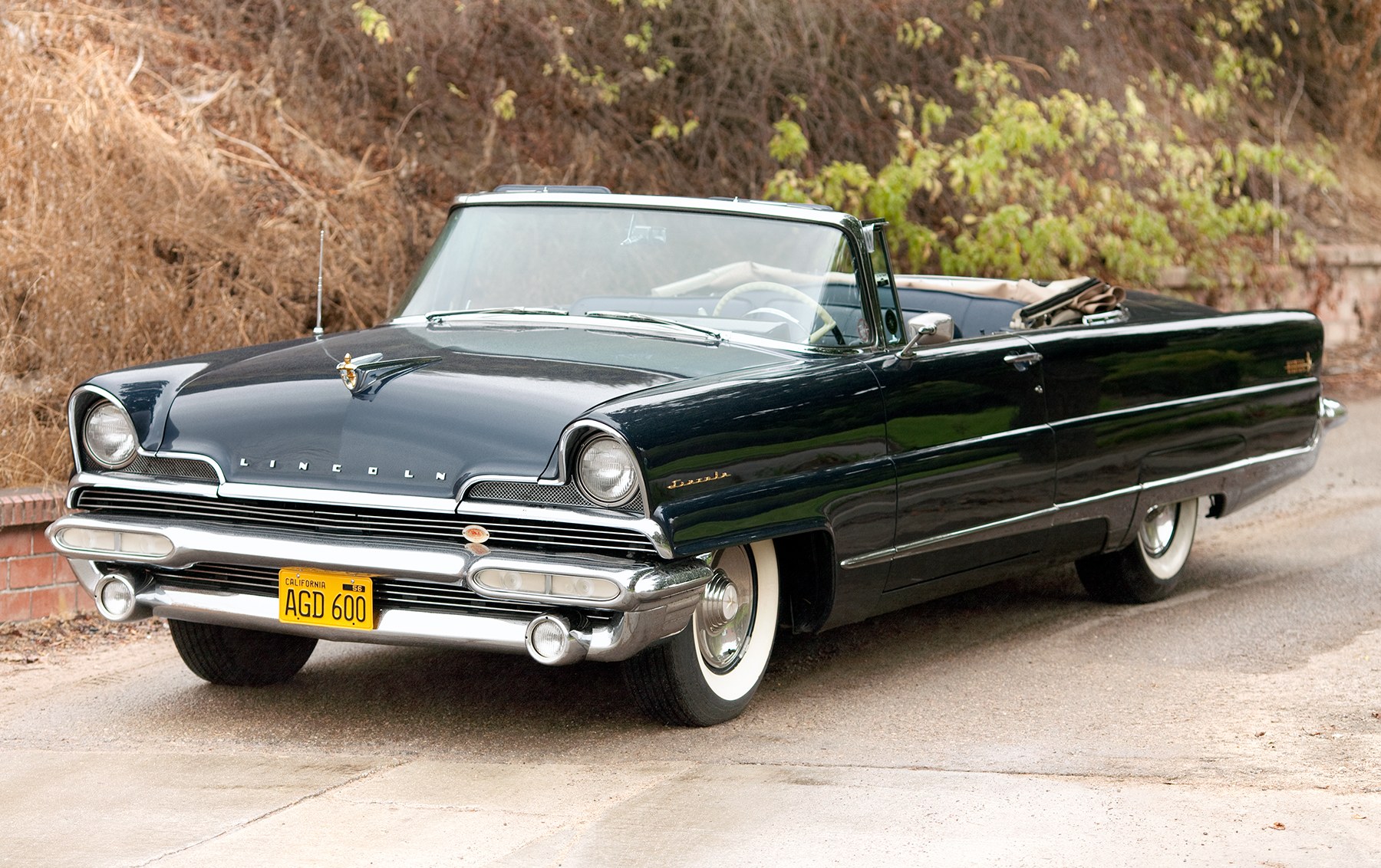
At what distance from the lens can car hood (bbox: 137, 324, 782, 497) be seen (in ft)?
14.9

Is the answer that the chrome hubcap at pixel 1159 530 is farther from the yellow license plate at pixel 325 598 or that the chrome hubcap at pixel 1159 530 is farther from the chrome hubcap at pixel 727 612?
the yellow license plate at pixel 325 598

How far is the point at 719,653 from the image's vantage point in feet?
16.6

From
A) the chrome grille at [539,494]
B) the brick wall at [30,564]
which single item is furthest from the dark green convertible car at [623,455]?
the brick wall at [30,564]

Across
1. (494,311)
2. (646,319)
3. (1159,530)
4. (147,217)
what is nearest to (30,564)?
(494,311)

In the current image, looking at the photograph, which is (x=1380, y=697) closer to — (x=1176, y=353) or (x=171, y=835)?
(x=1176, y=353)

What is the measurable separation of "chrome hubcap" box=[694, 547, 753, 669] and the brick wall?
281cm

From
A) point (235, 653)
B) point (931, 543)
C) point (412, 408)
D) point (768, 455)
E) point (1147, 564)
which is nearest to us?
point (412, 408)

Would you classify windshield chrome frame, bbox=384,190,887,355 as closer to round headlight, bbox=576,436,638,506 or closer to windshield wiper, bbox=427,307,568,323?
windshield wiper, bbox=427,307,568,323

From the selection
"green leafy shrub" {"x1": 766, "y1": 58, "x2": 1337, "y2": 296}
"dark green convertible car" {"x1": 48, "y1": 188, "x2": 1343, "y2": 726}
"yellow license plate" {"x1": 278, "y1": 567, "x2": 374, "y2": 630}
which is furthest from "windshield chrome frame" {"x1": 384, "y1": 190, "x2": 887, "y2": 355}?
"green leafy shrub" {"x1": 766, "y1": 58, "x2": 1337, "y2": 296}

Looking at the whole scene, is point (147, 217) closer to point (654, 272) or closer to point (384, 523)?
point (654, 272)

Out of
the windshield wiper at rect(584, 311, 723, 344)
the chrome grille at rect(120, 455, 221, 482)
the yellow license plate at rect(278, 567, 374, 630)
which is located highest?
the windshield wiper at rect(584, 311, 723, 344)

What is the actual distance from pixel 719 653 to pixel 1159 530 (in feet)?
9.78

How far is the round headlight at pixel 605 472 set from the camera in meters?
4.41

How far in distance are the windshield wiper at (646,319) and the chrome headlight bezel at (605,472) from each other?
3.61 feet
